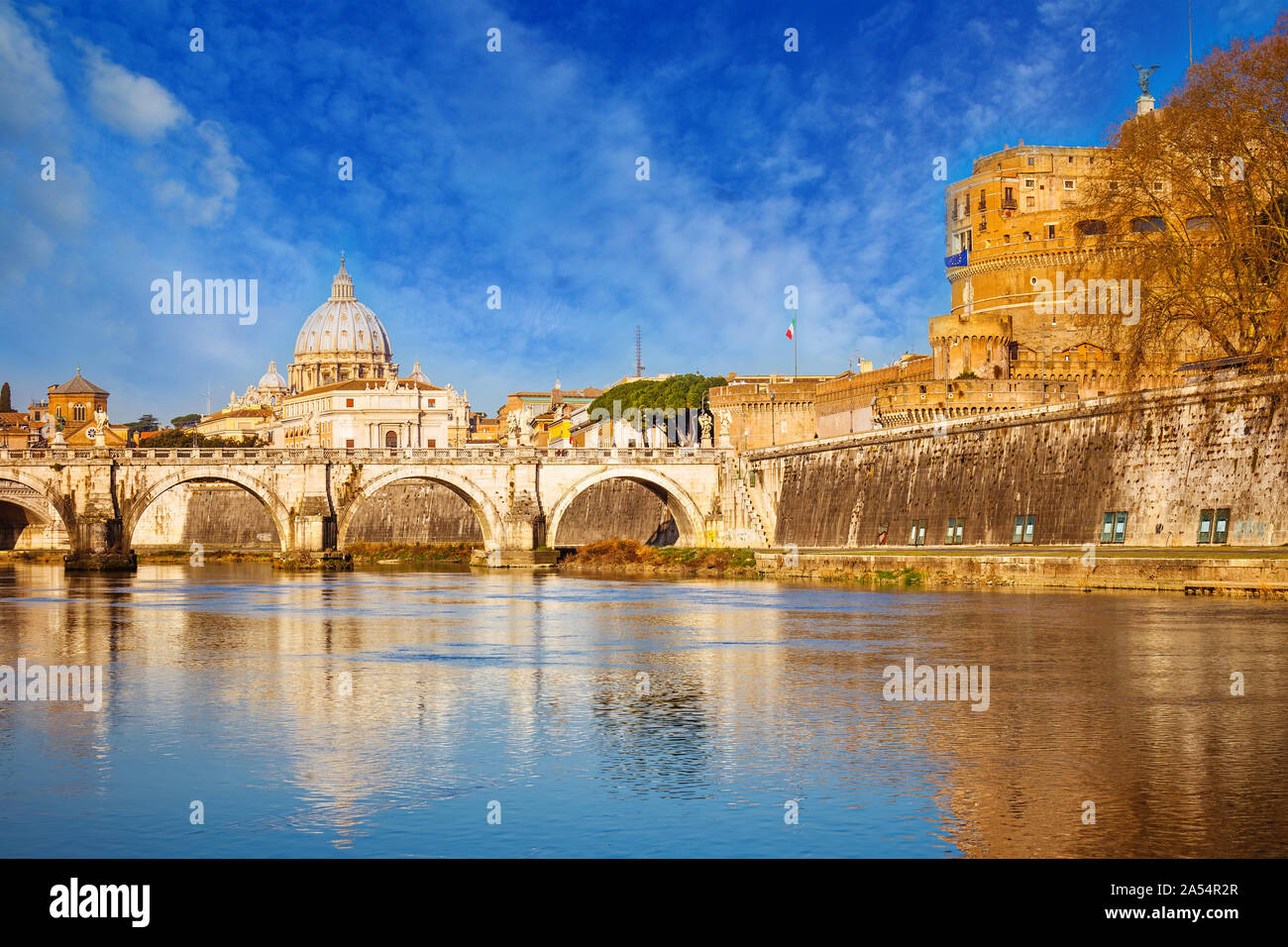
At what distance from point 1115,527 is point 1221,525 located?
4657 millimetres

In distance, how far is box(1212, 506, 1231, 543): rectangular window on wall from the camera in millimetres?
36438

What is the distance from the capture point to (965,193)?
286 ft

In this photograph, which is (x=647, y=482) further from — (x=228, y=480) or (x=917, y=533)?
(x=917, y=533)

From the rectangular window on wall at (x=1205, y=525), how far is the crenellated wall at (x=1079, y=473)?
0.22 metres

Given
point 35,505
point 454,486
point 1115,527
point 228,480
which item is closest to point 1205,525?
point 1115,527

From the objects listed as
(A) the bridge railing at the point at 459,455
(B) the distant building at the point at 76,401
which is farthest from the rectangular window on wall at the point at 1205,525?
(B) the distant building at the point at 76,401

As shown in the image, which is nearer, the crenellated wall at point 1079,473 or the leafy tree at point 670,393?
the crenellated wall at point 1079,473

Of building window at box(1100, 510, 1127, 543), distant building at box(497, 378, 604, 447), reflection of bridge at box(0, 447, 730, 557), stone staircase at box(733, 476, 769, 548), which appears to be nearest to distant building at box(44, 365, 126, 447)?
distant building at box(497, 378, 604, 447)

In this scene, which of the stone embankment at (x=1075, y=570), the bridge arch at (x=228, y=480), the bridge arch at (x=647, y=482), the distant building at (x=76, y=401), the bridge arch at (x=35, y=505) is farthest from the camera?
the distant building at (x=76, y=401)

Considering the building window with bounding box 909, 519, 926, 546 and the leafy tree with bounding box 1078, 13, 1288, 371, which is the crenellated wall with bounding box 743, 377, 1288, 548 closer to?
the building window with bounding box 909, 519, 926, 546

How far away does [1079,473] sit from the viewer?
43375mm

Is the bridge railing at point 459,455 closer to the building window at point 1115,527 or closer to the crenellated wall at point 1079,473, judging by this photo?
the crenellated wall at point 1079,473

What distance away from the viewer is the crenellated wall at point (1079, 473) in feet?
118
